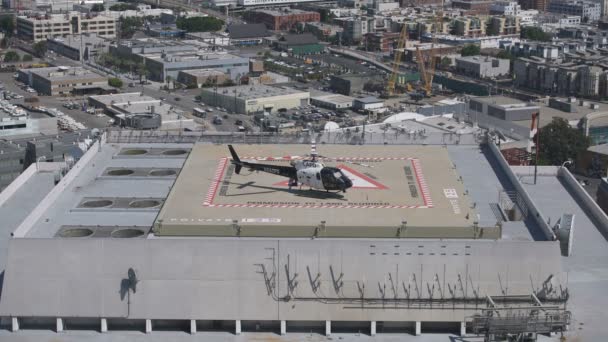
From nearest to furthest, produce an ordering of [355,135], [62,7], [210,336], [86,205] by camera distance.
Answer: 1. [210,336]
2. [86,205]
3. [355,135]
4. [62,7]

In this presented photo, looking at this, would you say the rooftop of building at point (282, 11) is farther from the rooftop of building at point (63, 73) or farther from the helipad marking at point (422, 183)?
the helipad marking at point (422, 183)

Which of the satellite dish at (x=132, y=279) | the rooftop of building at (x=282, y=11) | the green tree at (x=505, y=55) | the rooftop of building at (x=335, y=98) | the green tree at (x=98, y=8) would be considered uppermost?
the rooftop of building at (x=282, y=11)

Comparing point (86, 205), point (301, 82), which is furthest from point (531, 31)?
point (86, 205)

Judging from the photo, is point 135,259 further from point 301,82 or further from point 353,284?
point 301,82

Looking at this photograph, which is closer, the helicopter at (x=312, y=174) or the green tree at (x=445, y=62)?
the helicopter at (x=312, y=174)

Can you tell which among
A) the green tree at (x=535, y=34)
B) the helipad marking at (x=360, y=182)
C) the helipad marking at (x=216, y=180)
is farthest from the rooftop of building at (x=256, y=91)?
the helipad marking at (x=360, y=182)

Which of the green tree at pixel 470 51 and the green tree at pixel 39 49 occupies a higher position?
the green tree at pixel 470 51

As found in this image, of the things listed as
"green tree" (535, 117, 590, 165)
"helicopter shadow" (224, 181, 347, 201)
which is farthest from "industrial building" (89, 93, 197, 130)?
"helicopter shadow" (224, 181, 347, 201)
